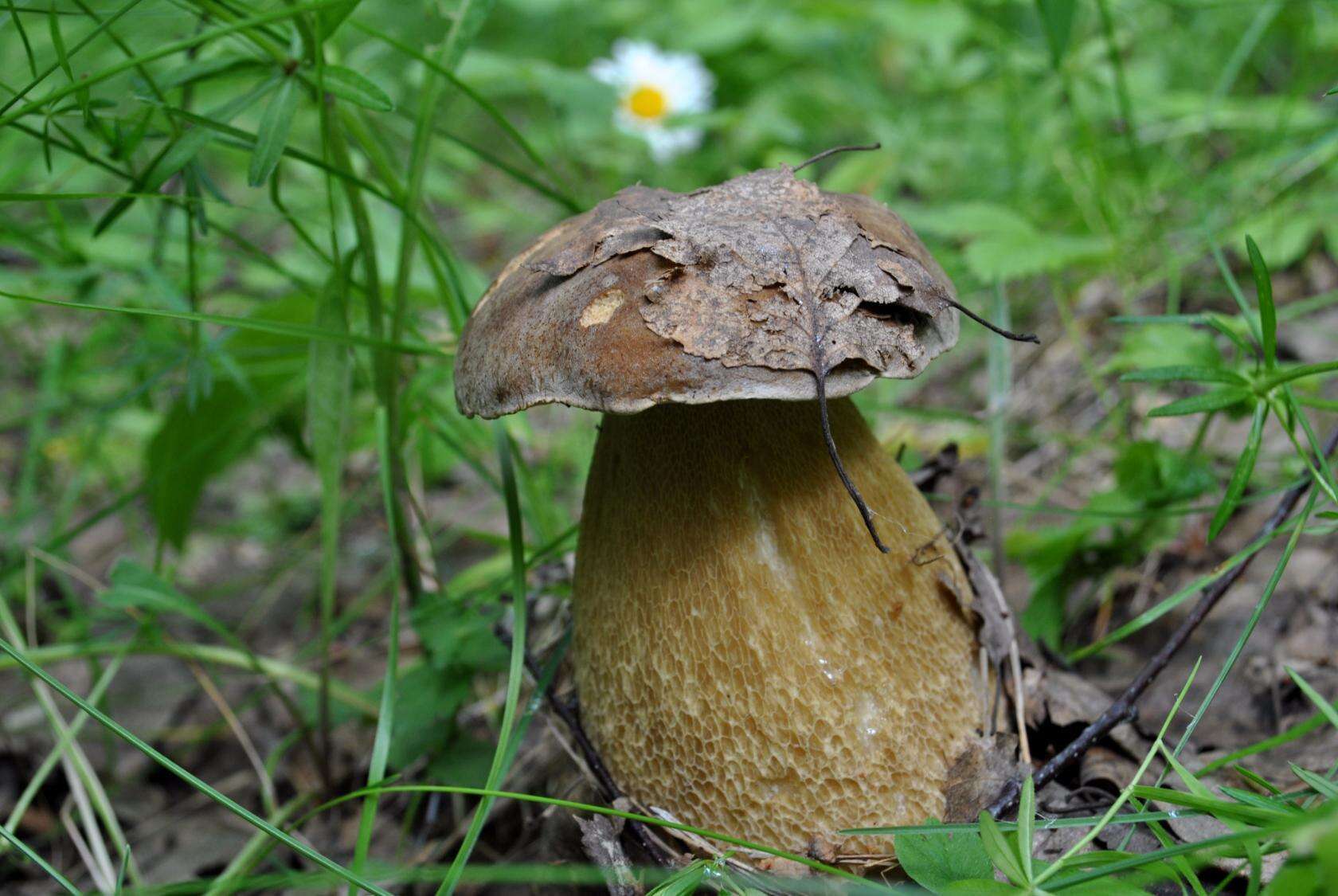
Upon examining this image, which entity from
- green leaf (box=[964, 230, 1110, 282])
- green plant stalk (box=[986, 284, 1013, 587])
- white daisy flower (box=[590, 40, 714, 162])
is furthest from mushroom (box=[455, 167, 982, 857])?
white daisy flower (box=[590, 40, 714, 162])

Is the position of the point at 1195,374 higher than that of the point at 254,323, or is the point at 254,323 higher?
the point at 254,323

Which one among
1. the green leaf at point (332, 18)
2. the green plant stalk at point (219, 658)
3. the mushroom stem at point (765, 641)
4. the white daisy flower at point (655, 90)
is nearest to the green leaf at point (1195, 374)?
the mushroom stem at point (765, 641)

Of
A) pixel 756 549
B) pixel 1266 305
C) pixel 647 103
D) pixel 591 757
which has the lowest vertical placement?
pixel 591 757

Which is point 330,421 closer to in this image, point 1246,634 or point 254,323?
point 254,323

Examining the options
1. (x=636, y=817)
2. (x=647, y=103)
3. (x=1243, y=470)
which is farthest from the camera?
(x=647, y=103)

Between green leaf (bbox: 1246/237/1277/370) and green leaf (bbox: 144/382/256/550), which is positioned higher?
green leaf (bbox: 1246/237/1277/370)

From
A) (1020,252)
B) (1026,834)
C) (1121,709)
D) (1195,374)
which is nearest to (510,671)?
(1026,834)

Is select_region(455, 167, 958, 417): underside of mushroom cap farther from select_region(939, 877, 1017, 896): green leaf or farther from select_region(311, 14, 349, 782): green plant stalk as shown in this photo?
select_region(939, 877, 1017, 896): green leaf

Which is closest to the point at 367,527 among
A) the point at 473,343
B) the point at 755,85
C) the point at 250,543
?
the point at 250,543
